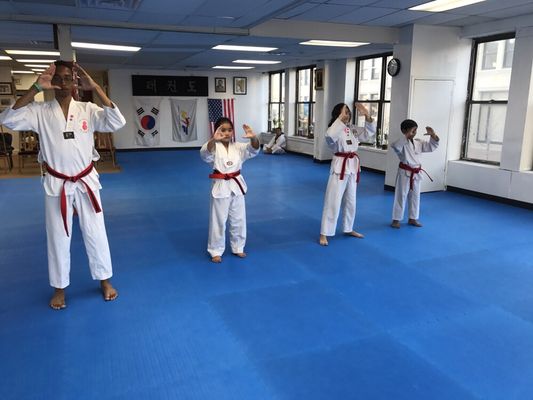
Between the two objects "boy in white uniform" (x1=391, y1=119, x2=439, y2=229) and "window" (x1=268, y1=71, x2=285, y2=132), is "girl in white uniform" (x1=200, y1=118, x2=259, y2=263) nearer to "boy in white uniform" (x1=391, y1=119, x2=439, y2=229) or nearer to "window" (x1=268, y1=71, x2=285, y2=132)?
"boy in white uniform" (x1=391, y1=119, x2=439, y2=229)

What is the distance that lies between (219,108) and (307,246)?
9742 millimetres

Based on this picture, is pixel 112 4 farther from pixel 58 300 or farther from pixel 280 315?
pixel 280 315

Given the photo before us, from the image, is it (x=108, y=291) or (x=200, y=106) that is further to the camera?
(x=200, y=106)

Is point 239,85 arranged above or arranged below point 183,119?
above

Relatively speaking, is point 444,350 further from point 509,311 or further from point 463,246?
point 463,246

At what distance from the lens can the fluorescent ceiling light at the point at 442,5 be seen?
188 inches

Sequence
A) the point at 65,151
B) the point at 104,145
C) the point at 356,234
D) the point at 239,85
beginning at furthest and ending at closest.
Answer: the point at 239,85, the point at 104,145, the point at 356,234, the point at 65,151

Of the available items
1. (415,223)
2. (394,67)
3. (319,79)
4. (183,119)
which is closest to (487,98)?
(394,67)

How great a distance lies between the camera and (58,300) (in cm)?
294

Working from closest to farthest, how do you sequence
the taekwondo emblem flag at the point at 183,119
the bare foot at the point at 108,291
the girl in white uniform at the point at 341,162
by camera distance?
the bare foot at the point at 108,291 < the girl in white uniform at the point at 341,162 < the taekwondo emblem flag at the point at 183,119

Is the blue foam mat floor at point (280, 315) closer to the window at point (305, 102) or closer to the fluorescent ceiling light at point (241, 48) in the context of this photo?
the fluorescent ceiling light at point (241, 48)

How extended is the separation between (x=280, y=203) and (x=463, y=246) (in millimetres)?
2521

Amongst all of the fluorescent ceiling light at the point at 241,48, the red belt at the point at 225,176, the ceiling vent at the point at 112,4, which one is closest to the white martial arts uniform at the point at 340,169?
the red belt at the point at 225,176

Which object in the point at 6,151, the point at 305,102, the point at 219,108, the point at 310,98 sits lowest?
the point at 6,151
